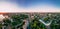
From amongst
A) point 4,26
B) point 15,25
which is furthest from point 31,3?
point 4,26

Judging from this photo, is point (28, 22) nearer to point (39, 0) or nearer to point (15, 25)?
point (15, 25)

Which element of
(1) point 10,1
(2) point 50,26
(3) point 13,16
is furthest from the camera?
(1) point 10,1

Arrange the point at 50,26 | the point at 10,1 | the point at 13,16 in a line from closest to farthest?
the point at 50,26, the point at 13,16, the point at 10,1

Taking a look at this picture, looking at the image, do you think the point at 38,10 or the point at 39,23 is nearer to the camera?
the point at 39,23

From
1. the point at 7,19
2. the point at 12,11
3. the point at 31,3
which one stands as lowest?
the point at 7,19

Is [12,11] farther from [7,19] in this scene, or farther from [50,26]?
[50,26]

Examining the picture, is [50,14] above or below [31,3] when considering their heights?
below

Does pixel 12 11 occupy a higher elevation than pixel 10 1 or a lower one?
lower

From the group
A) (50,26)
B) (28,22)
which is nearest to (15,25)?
(28,22)

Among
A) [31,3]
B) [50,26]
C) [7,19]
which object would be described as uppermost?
[31,3]
